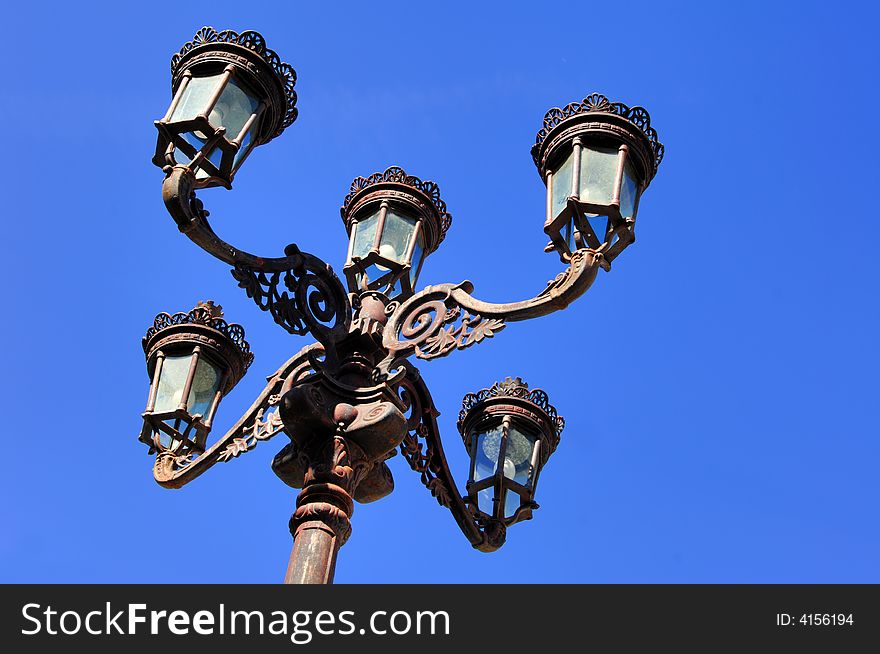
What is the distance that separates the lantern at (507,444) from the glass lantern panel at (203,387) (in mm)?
1401

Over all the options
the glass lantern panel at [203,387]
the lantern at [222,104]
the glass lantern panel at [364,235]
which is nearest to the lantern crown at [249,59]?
the lantern at [222,104]

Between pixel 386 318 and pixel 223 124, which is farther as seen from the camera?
pixel 386 318

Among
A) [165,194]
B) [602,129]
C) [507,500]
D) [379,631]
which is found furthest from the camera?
[507,500]

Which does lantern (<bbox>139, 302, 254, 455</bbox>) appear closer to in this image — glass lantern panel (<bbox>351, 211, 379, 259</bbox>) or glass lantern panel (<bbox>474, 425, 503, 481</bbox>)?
glass lantern panel (<bbox>351, 211, 379, 259</bbox>)

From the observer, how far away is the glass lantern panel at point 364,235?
256 inches

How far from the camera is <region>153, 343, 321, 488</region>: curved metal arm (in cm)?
568

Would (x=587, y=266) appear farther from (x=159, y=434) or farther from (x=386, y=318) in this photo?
(x=159, y=434)

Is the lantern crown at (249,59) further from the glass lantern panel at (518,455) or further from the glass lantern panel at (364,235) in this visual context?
the glass lantern panel at (518,455)

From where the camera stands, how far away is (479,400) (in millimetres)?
6738

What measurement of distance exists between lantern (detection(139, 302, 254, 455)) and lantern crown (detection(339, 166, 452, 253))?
94 centimetres

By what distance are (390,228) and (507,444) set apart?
1.35 m

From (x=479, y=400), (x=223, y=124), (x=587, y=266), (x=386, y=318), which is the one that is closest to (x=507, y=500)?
(x=479, y=400)

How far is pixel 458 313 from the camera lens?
17.5 feet

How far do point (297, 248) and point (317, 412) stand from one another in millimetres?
725
